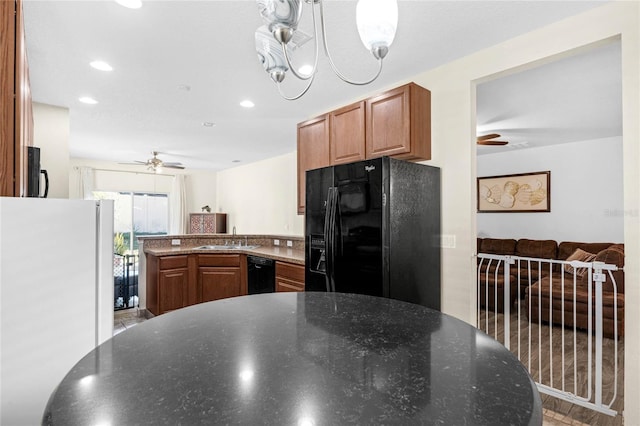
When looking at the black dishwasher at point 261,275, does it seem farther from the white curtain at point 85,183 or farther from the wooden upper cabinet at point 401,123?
the white curtain at point 85,183

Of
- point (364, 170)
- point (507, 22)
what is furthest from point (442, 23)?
point (364, 170)

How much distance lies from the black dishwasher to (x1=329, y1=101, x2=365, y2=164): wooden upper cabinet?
4.91 feet

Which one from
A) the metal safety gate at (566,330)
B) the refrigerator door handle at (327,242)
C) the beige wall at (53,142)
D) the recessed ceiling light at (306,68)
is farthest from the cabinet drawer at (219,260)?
the metal safety gate at (566,330)

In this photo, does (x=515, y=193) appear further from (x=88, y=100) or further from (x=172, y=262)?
(x=88, y=100)

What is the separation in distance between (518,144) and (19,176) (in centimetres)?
617

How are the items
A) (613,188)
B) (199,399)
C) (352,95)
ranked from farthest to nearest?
(613,188) < (352,95) < (199,399)

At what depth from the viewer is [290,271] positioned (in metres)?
3.44

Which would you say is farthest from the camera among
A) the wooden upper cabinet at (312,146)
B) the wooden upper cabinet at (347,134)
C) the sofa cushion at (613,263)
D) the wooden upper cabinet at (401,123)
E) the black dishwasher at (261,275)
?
the black dishwasher at (261,275)

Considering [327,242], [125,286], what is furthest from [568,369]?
[125,286]

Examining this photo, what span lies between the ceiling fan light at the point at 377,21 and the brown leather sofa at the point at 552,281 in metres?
2.35

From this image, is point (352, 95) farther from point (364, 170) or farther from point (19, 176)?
point (19, 176)

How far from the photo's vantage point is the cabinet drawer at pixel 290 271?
3.31m

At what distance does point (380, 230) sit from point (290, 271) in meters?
1.50

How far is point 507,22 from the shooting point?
2.02 m
